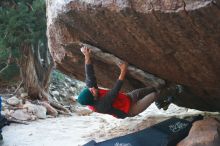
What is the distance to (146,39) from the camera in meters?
5.06

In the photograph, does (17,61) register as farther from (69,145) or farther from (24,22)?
(69,145)

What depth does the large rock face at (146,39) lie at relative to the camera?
4.32m

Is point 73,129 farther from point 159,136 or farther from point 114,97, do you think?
point 114,97

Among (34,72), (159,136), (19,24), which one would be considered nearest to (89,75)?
(159,136)

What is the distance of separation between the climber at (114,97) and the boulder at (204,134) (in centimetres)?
79

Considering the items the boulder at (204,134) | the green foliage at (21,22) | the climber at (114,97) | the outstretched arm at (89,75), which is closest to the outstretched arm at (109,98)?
the climber at (114,97)

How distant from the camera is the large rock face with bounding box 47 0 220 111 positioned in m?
4.32

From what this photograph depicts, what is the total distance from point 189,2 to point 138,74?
2.21 m

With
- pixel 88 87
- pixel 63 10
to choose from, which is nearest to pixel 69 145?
pixel 88 87

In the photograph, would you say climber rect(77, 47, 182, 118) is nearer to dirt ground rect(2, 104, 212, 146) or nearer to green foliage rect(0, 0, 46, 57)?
dirt ground rect(2, 104, 212, 146)

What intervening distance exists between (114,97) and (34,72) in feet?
28.9

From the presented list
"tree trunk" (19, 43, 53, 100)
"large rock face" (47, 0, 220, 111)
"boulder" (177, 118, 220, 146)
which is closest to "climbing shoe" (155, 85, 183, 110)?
"large rock face" (47, 0, 220, 111)

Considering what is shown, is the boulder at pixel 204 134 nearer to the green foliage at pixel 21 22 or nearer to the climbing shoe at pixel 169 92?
the climbing shoe at pixel 169 92

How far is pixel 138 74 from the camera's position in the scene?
6141mm
